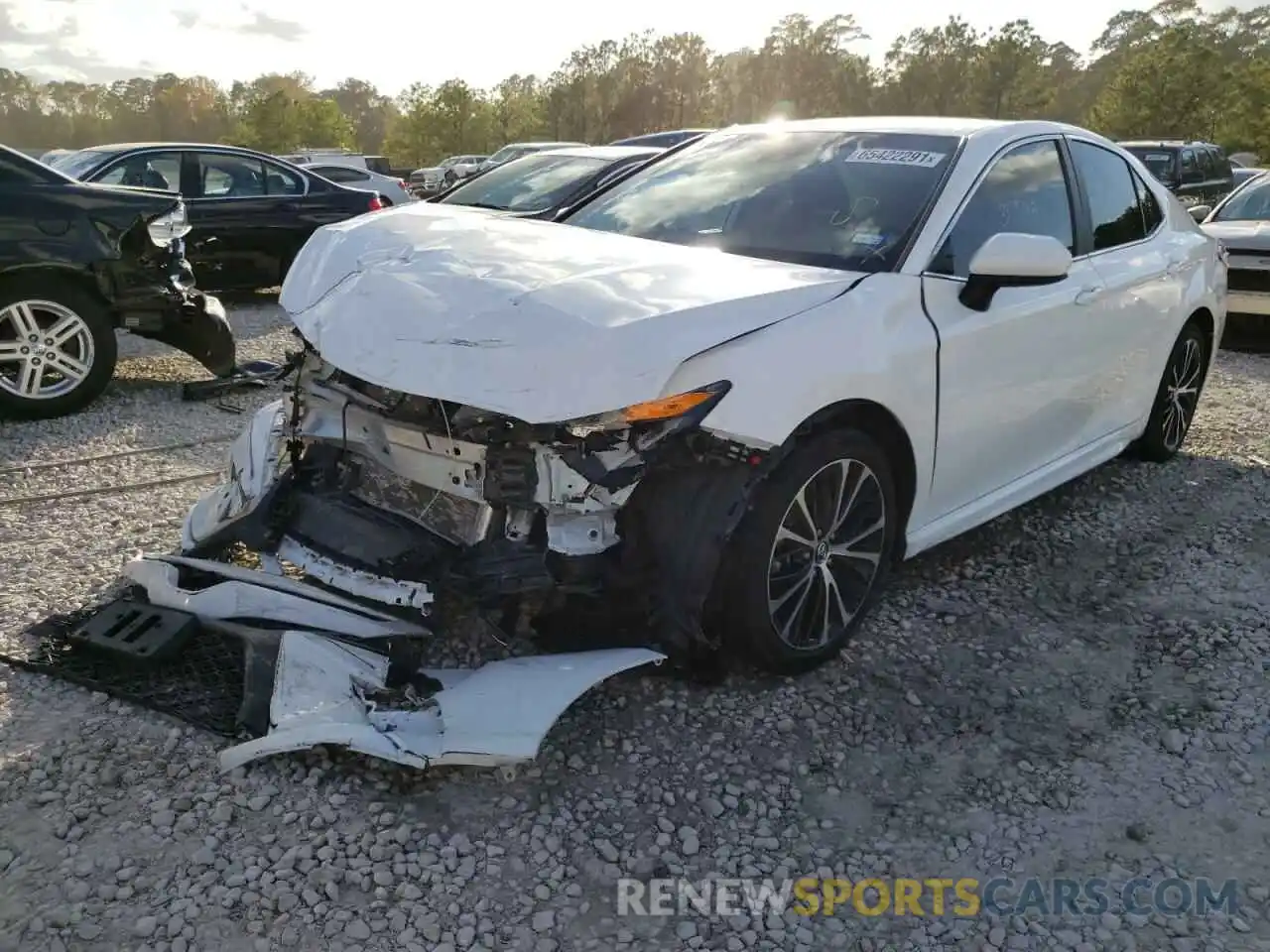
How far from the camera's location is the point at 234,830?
2412mm

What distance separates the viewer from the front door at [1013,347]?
3.35 m

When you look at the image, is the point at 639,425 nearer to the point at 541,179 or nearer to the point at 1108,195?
the point at 1108,195

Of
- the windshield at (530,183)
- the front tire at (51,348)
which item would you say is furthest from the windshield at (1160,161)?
the front tire at (51,348)

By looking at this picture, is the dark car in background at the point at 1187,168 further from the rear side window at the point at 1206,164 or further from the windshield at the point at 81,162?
the windshield at the point at 81,162

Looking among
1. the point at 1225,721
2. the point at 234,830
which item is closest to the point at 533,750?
the point at 234,830

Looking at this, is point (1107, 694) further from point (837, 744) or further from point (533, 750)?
point (533, 750)

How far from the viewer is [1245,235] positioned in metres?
8.41

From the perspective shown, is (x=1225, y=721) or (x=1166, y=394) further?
(x=1166, y=394)

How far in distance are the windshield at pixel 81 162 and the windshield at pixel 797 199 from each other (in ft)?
21.0

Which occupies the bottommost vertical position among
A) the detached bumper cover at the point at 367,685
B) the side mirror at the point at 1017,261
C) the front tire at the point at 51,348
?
the detached bumper cover at the point at 367,685

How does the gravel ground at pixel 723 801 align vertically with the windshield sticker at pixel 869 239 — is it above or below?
below

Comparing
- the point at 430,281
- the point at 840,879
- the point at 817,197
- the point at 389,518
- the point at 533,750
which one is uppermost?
the point at 817,197

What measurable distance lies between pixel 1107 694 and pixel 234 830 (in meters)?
2.61

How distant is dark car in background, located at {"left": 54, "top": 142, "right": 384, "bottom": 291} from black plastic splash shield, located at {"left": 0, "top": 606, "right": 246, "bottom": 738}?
255 inches
